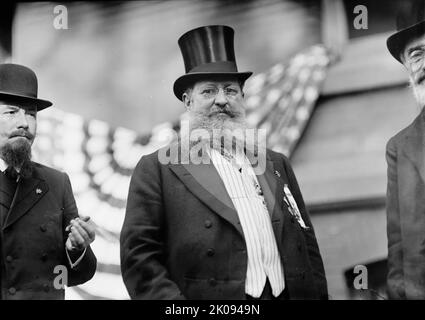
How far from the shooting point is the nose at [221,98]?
4090 mm

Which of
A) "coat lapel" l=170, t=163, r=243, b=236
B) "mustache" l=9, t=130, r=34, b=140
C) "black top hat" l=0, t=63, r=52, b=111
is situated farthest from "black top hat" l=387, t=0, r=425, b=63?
"mustache" l=9, t=130, r=34, b=140

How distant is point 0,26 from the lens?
15.3 ft

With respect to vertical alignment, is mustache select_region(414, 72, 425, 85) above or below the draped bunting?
above

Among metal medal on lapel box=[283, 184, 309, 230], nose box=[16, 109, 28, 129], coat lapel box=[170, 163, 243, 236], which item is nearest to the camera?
coat lapel box=[170, 163, 243, 236]

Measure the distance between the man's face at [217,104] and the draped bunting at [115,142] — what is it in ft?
1.06

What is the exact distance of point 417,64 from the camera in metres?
4.43

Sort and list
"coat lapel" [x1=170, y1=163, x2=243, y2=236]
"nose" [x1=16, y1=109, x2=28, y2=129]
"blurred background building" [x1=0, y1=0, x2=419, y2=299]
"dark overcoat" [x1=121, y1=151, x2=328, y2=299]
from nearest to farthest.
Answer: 1. "dark overcoat" [x1=121, y1=151, x2=328, y2=299]
2. "coat lapel" [x1=170, y1=163, x2=243, y2=236]
3. "nose" [x1=16, y1=109, x2=28, y2=129]
4. "blurred background building" [x1=0, y1=0, x2=419, y2=299]

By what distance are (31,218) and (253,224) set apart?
1.12 metres

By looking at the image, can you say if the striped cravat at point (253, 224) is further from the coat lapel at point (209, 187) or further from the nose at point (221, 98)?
the nose at point (221, 98)

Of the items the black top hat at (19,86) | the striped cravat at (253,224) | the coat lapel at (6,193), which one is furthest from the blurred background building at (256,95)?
the striped cravat at (253,224)

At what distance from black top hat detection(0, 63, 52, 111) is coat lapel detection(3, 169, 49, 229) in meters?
0.39

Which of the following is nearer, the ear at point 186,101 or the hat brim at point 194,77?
the hat brim at point 194,77

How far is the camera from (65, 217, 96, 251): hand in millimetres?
4008

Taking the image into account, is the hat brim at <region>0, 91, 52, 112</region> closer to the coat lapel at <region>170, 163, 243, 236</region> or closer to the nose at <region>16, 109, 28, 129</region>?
the nose at <region>16, 109, 28, 129</region>
